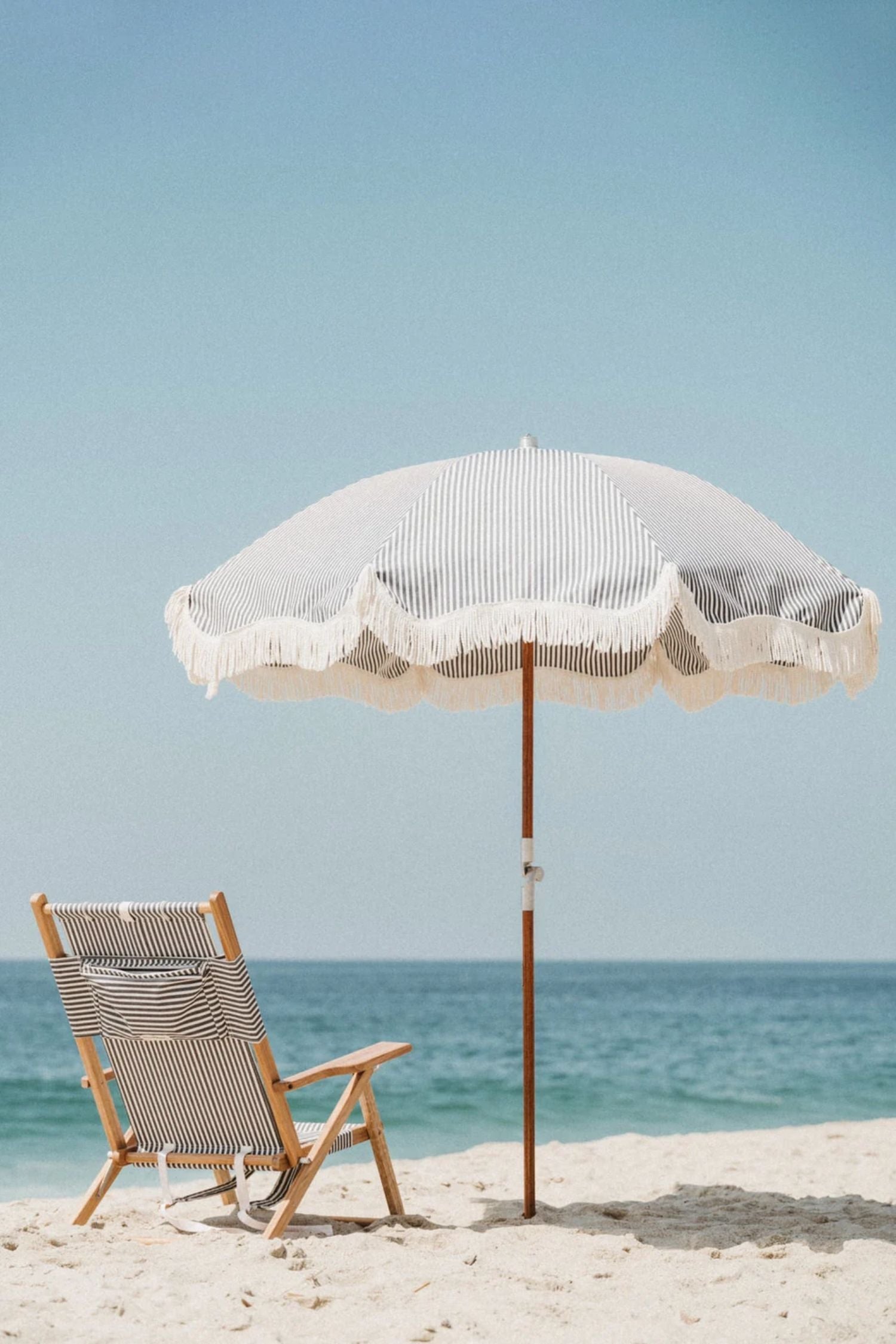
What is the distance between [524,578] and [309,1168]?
5.45 ft

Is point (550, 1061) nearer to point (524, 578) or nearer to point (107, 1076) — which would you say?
point (107, 1076)

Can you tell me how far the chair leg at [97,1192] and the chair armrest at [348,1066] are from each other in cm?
53

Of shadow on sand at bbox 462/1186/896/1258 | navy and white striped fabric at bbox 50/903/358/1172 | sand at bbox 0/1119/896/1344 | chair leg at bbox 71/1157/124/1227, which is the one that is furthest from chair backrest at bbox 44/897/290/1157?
shadow on sand at bbox 462/1186/896/1258

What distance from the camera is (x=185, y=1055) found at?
3357 mm

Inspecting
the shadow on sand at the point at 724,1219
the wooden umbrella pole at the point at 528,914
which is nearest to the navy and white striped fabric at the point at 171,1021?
the wooden umbrella pole at the point at 528,914

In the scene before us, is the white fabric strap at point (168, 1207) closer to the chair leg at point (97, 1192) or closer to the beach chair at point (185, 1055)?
the beach chair at point (185, 1055)

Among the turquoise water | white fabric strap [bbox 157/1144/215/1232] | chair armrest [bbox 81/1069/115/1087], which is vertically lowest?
the turquoise water

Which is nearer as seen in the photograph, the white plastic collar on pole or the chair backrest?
the chair backrest

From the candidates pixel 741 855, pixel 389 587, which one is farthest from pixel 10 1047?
pixel 741 855

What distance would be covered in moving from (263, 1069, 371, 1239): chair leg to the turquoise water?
4.42 metres

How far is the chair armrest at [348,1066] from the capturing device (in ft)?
10.7

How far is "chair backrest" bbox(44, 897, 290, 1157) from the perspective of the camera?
3271mm

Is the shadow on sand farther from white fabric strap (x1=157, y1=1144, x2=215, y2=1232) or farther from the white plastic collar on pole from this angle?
the white plastic collar on pole

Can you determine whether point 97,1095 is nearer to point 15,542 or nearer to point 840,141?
point 840,141
